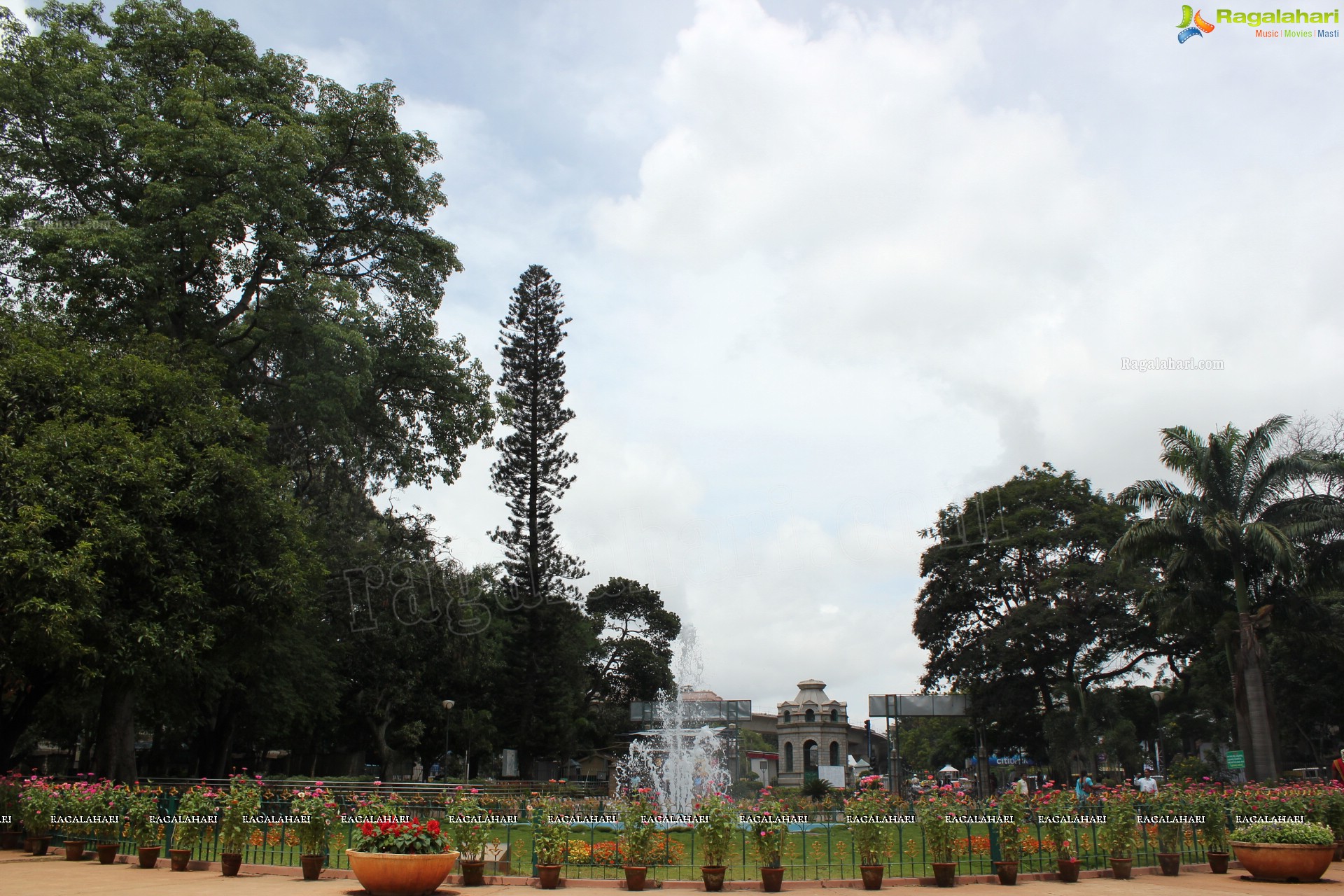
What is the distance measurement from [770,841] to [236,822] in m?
6.24

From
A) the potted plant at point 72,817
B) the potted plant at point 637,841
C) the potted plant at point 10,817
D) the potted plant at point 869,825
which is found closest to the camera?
the potted plant at point 637,841

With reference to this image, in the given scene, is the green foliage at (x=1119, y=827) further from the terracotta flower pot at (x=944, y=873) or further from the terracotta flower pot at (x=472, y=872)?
the terracotta flower pot at (x=472, y=872)

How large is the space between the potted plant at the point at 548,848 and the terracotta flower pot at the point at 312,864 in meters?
2.42

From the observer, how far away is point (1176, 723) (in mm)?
42750

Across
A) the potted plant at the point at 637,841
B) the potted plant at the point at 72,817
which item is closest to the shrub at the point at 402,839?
the potted plant at the point at 637,841

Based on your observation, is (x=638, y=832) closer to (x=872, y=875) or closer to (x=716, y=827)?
(x=716, y=827)

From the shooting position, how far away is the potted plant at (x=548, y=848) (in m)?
10.0

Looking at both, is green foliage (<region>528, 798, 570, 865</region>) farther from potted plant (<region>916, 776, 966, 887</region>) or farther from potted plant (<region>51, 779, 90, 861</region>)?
potted plant (<region>51, 779, 90, 861</region>)

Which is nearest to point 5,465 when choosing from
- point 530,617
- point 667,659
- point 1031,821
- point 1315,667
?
point 1031,821

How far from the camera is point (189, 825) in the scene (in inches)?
443

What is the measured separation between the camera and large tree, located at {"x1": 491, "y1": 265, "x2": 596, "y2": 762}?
107ft

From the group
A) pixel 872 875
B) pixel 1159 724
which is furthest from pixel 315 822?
pixel 1159 724

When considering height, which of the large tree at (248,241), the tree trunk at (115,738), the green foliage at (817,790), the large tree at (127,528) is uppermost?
the large tree at (248,241)

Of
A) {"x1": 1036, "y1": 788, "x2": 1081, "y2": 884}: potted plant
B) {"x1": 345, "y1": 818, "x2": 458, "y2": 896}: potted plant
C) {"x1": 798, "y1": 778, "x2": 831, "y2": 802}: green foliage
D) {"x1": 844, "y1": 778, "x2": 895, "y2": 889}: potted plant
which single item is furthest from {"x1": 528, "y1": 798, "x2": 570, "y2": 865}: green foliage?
{"x1": 798, "y1": 778, "x2": 831, "y2": 802}: green foliage
